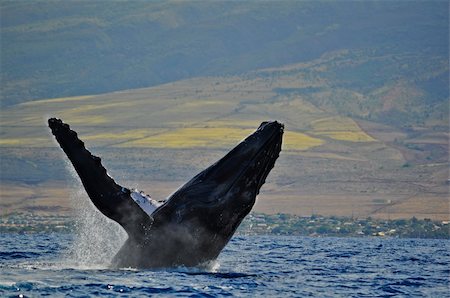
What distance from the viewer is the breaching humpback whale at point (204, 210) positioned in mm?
19891

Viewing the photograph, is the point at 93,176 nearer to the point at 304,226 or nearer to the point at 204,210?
the point at 204,210

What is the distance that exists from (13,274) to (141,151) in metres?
126

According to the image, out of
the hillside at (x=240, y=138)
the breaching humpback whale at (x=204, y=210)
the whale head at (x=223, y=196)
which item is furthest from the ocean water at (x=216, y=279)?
the hillside at (x=240, y=138)

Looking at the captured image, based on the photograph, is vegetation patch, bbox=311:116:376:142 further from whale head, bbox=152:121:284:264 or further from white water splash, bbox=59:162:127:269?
whale head, bbox=152:121:284:264

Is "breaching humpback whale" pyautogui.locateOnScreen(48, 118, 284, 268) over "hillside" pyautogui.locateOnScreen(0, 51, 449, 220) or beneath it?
beneath

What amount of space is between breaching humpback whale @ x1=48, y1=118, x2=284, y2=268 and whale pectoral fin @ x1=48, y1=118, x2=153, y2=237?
2.37 feet

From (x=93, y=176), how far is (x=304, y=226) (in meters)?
71.1

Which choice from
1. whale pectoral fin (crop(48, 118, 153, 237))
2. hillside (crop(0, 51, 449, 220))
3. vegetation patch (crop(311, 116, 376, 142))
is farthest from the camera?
vegetation patch (crop(311, 116, 376, 142))

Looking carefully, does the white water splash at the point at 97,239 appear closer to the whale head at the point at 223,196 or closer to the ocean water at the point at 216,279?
the ocean water at the point at 216,279

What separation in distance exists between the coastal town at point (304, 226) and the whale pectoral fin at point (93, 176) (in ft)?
184

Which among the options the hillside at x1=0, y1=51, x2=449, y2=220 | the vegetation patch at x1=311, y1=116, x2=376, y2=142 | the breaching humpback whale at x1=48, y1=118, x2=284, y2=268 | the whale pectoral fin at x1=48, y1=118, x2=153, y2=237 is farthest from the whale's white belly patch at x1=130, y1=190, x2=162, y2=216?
the vegetation patch at x1=311, y1=116, x2=376, y2=142

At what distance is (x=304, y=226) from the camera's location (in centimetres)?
8919

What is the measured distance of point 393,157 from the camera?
153 metres

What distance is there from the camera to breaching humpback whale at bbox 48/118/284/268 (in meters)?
19.9
